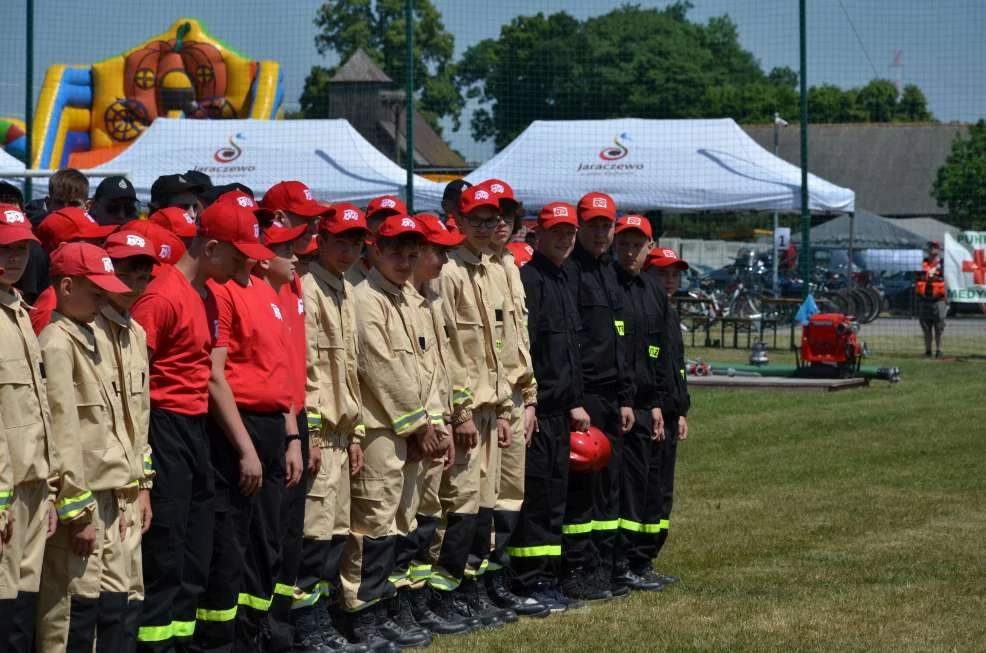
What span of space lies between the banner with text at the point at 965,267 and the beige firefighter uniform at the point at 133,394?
20320mm

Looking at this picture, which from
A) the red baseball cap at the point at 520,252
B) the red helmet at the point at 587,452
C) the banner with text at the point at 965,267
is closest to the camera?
the red helmet at the point at 587,452

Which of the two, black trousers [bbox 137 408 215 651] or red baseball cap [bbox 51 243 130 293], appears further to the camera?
black trousers [bbox 137 408 215 651]

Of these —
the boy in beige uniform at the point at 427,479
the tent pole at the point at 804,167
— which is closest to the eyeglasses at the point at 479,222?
the boy in beige uniform at the point at 427,479

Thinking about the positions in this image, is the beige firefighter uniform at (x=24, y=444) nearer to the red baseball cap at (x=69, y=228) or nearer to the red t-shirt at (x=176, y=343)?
the red t-shirt at (x=176, y=343)

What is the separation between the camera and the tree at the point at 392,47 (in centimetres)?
2331

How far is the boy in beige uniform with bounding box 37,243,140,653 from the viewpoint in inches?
213

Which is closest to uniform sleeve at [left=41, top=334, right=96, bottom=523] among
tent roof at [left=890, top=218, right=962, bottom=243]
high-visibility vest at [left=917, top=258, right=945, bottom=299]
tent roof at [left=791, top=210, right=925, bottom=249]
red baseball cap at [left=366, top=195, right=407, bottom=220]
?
red baseball cap at [left=366, top=195, right=407, bottom=220]

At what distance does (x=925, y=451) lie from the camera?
579 inches

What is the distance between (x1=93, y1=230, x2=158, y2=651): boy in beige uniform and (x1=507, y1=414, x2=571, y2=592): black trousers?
3219 millimetres

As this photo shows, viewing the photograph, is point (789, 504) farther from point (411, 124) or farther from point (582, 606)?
point (411, 124)

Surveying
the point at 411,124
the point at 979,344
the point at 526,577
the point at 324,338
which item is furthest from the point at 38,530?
the point at 979,344

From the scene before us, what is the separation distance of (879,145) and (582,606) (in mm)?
71813

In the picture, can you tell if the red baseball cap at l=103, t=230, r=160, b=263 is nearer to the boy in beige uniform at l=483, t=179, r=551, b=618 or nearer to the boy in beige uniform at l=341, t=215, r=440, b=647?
the boy in beige uniform at l=341, t=215, r=440, b=647

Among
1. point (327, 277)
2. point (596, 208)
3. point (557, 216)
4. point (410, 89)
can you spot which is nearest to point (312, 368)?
point (327, 277)
